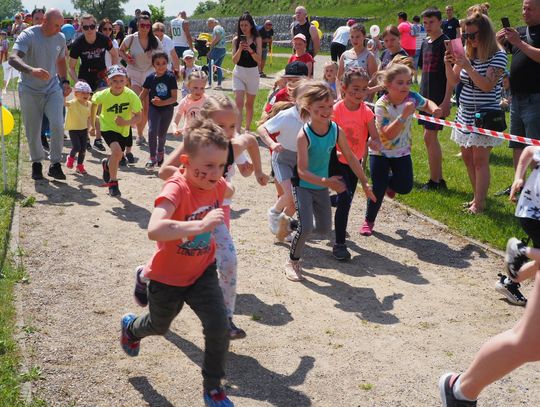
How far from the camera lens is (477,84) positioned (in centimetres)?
839

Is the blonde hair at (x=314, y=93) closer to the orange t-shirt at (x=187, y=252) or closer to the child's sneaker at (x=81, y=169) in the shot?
the orange t-shirt at (x=187, y=252)

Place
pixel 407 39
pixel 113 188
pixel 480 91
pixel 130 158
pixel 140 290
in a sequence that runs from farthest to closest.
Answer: pixel 407 39 < pixel 130 158 < pixel 113 188 < pixel 480 91 < pixel 140 290

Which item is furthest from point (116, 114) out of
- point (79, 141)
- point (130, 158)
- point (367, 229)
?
point (367, 229)

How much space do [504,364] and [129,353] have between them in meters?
2.40

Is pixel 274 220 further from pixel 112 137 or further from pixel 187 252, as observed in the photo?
pixel 112 137

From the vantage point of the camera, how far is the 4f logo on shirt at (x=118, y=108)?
10047mm

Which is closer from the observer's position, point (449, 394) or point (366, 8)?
point (449, 394)

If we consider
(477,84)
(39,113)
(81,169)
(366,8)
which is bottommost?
(81,169)

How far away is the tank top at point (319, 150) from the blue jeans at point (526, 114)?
9.52 feet

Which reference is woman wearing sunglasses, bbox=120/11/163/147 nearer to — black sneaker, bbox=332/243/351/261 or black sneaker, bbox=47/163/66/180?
black sneaker, bbox=47/163/66/180

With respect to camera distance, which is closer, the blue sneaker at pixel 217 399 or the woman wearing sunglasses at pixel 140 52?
the blue sneaker at pixel 217 399

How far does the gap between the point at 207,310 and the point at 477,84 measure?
5286mm

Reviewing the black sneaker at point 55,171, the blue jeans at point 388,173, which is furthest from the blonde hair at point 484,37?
the black sneaker at point 55,171

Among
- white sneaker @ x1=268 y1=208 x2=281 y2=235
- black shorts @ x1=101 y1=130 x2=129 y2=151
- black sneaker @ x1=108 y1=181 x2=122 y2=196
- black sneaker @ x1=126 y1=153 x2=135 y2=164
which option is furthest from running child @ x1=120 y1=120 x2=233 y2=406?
black sneaker @ x1=126 y1=153 x2=135 y2=164
